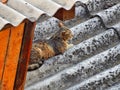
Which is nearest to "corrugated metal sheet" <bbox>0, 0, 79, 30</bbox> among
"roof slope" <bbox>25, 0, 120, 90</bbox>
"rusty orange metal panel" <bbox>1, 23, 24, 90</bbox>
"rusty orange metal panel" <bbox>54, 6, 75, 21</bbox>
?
"rusty orange metal panel" <bbox>54, 6, 75, 21</bbox>

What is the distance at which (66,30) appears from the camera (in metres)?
3.32

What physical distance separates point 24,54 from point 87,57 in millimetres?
935

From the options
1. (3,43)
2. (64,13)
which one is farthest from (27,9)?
(3,43)

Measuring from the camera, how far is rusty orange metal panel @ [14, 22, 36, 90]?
2509 millimetres

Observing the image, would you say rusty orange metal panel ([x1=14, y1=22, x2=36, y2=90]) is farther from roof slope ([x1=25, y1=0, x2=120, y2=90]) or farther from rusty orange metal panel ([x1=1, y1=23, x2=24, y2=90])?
roof slope ([x1=25, y1=0, x2=120, y2=90])

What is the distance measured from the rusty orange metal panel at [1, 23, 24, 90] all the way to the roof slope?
0.56m

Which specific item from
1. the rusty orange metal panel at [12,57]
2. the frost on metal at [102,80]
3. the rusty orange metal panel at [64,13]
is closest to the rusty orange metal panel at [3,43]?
the rusty orange metal panel at [12,57]

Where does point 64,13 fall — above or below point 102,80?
above

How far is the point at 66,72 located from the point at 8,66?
818 millimetres

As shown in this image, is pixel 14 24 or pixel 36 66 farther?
pixel 36 66

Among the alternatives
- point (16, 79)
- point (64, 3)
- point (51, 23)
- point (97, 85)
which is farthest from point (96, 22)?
point (64, 3)

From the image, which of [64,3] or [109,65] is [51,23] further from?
[64,3]

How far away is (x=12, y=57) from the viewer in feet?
8.43

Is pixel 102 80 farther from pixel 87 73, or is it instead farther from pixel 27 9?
pixel 27 9
